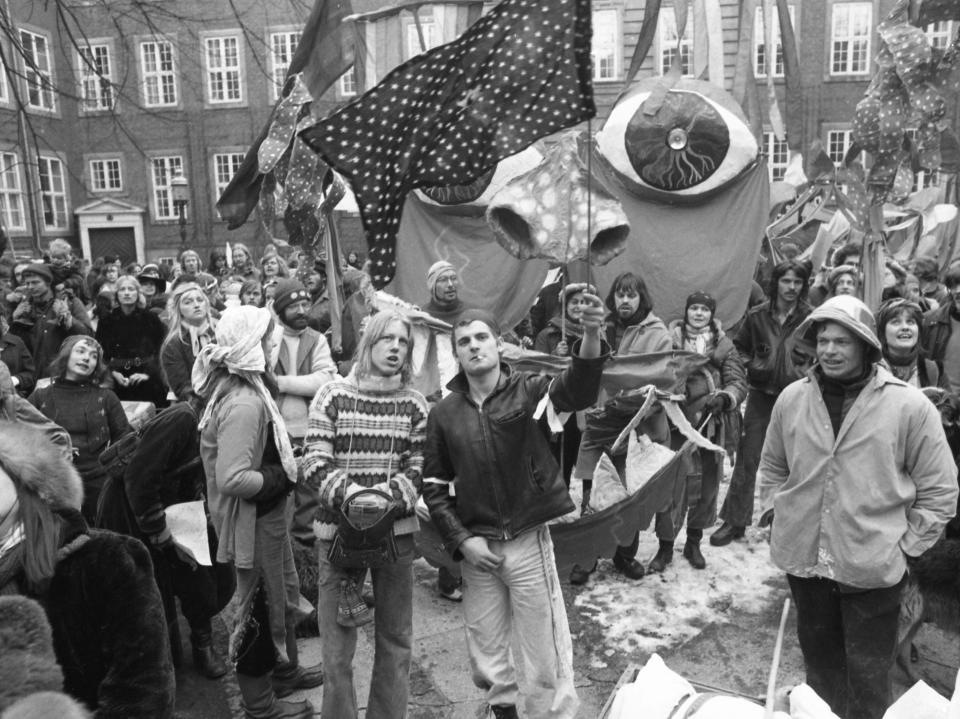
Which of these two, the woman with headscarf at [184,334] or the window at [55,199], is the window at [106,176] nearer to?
the window at [55,199]

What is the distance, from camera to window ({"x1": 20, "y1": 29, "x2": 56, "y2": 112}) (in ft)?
16.5

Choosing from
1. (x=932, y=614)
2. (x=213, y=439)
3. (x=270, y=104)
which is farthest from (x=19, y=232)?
(x=932, y=614)

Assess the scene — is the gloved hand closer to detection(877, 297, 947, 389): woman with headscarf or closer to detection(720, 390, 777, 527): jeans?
detection(720, 390, 777, 527): jeans

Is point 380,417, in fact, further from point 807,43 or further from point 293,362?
point 807,43

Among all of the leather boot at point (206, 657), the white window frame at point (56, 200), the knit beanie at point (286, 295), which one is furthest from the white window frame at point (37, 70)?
the leather boot at point (206, 657)

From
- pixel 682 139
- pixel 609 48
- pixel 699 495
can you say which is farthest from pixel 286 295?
pixel 609 48

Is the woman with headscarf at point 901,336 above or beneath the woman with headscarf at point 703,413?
above

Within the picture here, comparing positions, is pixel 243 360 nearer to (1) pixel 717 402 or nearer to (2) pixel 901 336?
(1) pixel 717 402

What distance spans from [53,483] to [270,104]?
88.7 ft

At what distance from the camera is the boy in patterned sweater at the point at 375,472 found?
2965 mm

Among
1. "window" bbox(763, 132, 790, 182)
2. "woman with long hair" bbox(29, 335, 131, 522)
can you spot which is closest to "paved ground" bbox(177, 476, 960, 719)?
"woman with long hair" bbox(29, 335, 131, 522)

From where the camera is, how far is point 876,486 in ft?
8.64

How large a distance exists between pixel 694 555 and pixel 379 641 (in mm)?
2478

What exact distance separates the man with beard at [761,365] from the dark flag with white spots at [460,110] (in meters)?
2.71
